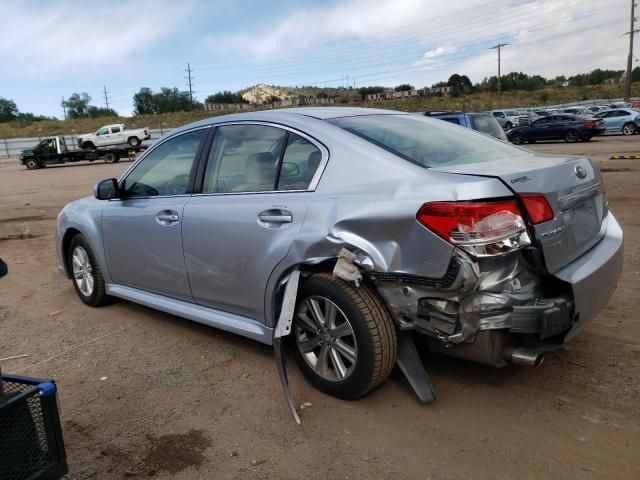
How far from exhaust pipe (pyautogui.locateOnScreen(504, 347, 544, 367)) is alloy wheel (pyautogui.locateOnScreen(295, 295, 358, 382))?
81 cm

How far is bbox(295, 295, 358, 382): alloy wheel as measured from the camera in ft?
10.2

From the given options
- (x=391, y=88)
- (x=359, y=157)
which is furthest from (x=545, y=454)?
(x=391, y=88)

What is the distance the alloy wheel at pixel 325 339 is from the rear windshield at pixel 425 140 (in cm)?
99

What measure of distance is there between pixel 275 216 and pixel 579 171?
1822mm

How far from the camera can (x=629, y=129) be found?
28406 millimetres

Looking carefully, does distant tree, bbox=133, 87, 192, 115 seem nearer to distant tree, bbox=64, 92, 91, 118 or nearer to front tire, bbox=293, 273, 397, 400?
distant tree, bbox=64, 92, 91, 118

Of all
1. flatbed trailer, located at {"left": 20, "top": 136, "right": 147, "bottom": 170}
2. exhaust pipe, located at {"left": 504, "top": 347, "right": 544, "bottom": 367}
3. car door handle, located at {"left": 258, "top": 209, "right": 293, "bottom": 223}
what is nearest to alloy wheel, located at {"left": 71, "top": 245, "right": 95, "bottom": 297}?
car door handle, located at {"left": 258, "top": 209, "right": 293, "bottom": 223}

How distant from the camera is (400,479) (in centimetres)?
255

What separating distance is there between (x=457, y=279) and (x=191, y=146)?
238cm

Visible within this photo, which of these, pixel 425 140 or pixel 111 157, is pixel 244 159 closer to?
pixel 425 140

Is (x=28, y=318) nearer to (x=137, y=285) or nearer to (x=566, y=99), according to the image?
(x=137, y=285)

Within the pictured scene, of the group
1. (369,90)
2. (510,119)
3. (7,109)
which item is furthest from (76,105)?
(510,119)

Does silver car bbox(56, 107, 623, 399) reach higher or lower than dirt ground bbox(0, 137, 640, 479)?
higher

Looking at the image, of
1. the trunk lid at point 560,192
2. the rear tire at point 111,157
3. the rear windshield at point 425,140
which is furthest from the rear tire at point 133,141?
the trunk lid at point 560,192
